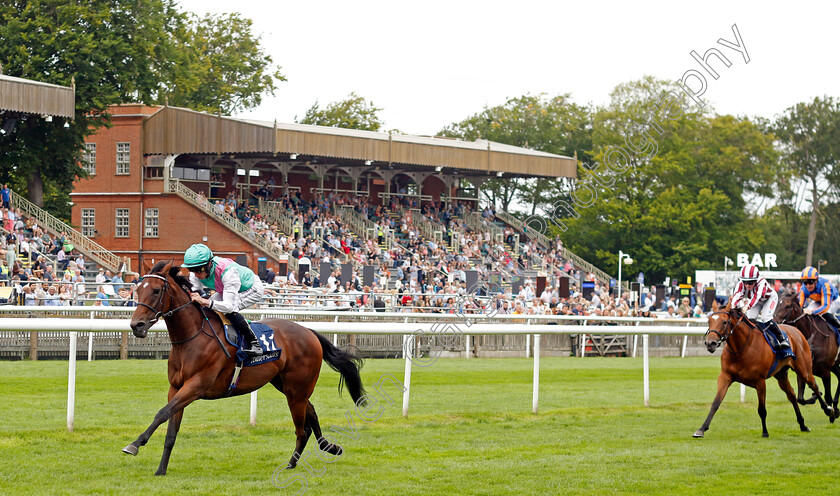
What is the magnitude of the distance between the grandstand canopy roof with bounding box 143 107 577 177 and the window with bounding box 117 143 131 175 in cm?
69

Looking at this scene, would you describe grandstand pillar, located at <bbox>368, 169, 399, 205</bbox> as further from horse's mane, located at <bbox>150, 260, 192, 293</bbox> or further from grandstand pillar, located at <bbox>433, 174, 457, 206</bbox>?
horse's mane, located at <bbox>150, 260, 192, 293</bbox>

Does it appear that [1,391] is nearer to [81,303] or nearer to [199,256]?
[199,256]

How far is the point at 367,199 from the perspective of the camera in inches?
1469

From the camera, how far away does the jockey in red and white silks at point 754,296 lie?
10641 millimetres

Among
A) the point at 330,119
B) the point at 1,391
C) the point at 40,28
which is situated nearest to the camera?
the point at 1,391

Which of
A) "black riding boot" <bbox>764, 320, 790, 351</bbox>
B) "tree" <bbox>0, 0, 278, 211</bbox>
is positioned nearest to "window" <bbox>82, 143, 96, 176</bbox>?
"tree" <bbox>0, 0, 278, 211</bbox>

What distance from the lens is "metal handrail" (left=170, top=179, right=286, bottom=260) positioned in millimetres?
30195

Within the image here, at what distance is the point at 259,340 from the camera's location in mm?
7676

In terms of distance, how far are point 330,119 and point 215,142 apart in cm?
1891

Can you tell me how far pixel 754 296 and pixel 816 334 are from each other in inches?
71.7

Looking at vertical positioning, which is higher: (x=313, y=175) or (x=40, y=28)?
(x=40, y=28)

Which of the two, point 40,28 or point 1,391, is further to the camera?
point 40,28

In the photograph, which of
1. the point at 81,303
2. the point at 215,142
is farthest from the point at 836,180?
Result: the point at 81,303

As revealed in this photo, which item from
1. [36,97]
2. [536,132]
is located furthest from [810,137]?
[36,97]
